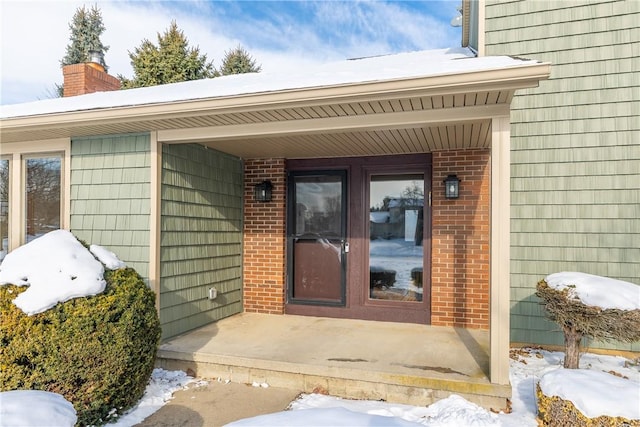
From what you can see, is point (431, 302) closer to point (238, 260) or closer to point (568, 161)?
point (568, 161)

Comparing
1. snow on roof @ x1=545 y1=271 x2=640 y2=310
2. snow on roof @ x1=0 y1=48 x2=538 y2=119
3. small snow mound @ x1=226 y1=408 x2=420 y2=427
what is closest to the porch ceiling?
snow on roof @ x1=0 y1=48 x2=538 y2=119

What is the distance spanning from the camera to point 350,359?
3.66 meters

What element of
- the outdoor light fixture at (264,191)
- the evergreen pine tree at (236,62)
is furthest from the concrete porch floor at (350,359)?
the evergreen pine tree at (236,62)

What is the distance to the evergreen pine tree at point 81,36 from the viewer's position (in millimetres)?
18938

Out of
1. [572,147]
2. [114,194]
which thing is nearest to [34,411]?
→ [114,194]

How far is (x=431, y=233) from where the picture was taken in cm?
502

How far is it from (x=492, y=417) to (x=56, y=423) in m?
2.51

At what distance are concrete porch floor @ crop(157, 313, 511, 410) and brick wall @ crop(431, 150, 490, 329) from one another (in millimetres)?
236

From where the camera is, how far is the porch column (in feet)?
10.0

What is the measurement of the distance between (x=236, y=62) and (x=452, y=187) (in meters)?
13.9

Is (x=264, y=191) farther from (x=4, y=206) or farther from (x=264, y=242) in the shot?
(x=4, y=206)

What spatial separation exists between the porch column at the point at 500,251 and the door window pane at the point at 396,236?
1983mm

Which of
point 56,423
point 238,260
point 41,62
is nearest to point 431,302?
point 238,260

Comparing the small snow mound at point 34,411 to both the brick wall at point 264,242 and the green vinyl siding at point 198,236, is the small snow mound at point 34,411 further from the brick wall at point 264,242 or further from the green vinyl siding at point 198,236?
the brick wall at point 264,242
